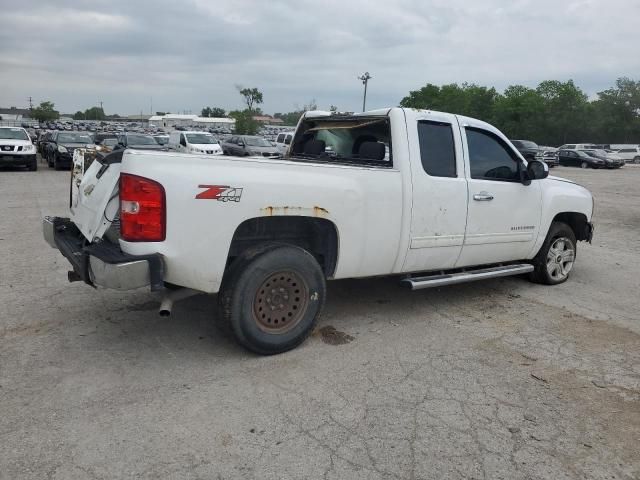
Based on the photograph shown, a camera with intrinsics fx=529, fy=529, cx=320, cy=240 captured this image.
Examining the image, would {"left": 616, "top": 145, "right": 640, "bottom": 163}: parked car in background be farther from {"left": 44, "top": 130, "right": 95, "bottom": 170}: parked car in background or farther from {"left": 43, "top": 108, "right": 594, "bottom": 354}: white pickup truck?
{"left": 43, "top": 108, "right": 594, "bottom": 354}: white pickup truck

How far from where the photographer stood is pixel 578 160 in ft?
133

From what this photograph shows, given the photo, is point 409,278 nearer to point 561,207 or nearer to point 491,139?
point 491,139

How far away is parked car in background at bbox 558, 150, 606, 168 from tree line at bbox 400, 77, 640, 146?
27.1m

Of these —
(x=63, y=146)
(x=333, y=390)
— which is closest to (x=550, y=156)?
(x=63, y=146)

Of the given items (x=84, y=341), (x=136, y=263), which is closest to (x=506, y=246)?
(x=136, y=263)

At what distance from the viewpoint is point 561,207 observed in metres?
6.09

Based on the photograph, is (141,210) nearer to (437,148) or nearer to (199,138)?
(437,148)

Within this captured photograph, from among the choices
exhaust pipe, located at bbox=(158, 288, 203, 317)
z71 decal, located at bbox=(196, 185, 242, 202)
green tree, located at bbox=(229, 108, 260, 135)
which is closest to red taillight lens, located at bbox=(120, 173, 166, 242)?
z71 decal, located at bbox=(196, 185, 242, 202)

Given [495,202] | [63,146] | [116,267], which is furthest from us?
[63,146]

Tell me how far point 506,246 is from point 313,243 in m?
2.31

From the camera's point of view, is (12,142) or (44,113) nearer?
(12,142)

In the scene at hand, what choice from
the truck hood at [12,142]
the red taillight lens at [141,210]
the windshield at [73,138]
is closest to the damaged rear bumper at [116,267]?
the red taillight lens at [141,210]

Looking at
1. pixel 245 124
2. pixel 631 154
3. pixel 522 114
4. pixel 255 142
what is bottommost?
pixel 255 142

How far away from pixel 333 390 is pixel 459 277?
2.09 m
